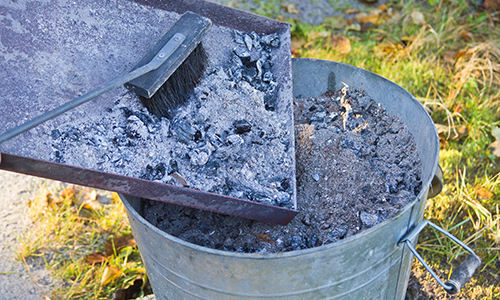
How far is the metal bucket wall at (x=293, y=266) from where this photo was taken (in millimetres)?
1063

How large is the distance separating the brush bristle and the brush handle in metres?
0.08

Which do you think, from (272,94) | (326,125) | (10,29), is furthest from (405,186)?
(10,29)

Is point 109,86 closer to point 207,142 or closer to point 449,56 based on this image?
point 207,142

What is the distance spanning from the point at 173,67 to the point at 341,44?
209 centimetres

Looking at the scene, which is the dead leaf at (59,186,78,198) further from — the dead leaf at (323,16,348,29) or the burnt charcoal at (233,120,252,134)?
the dead leaf at (323,16,348,29)

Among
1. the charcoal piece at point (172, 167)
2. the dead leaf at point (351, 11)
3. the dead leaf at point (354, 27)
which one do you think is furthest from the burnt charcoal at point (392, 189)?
the dead leaf at point (351, 11)

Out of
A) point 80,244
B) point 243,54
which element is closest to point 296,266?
point 243,54

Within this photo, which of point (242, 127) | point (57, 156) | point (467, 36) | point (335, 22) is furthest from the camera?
point (335, 22)

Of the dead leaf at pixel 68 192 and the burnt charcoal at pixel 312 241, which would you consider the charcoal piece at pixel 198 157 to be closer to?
the burnt charcoal at pixel 312 241

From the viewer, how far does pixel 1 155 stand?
1.05 metres

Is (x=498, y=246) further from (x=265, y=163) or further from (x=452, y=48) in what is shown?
(x=452, y=48)

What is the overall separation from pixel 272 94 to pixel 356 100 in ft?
1.42

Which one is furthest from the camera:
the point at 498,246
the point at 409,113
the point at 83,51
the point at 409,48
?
the point at 409,48

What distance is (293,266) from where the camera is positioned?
1065 millimetres
